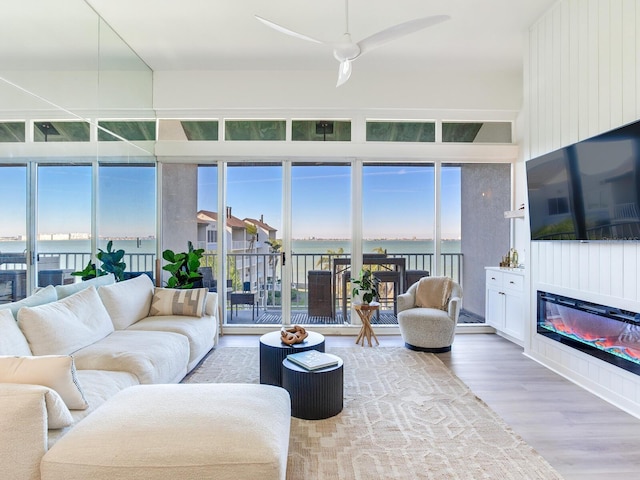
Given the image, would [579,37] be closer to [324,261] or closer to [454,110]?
[454,110]

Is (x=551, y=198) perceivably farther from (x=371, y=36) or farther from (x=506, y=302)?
(x=371, y=36)

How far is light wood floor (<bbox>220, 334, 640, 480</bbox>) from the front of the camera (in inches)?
82.7

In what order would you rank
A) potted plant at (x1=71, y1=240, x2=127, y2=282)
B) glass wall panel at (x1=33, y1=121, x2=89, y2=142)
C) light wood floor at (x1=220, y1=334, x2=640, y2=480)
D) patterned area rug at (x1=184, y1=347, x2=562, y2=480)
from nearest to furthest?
patterned area rug at (x1=184, y1=347, x2=562, y2=480)
light wood floor at (x1=220, y1=334, x2=640, y2=480)
glass wall panel at (x1=33, y1=121, x2=89, y2=142)
potted plant at (x1=71, y1=240, x2=127, y2=282)

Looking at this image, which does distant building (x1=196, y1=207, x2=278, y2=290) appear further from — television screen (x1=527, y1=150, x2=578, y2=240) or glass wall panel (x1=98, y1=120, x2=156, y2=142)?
television screen (x1=527, y1=150, x2=578, y2=240)

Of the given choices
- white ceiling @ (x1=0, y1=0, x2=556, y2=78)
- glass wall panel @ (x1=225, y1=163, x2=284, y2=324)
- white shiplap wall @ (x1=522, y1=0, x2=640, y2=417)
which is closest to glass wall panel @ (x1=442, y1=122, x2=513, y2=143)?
white ceiling @ (x1=0, y1=0, x2=556, y2=78)

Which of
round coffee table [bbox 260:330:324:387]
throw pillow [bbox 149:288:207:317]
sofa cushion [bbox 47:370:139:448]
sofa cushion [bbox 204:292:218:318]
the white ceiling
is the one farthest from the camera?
sofa cushion [bbox 204:292:218:318]

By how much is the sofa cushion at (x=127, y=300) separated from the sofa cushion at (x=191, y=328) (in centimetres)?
9

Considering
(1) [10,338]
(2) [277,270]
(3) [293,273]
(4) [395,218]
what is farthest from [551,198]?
(1) [10,338]

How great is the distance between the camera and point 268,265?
5.18 metres

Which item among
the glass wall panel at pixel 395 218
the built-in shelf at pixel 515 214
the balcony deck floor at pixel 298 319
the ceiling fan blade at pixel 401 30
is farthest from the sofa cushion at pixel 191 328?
the built-in shelf at pixel 515 214

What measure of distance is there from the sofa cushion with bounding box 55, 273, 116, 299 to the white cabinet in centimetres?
456

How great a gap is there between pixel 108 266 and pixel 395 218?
11.9 feet

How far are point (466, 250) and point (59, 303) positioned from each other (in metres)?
4.87

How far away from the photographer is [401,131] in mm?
5098
